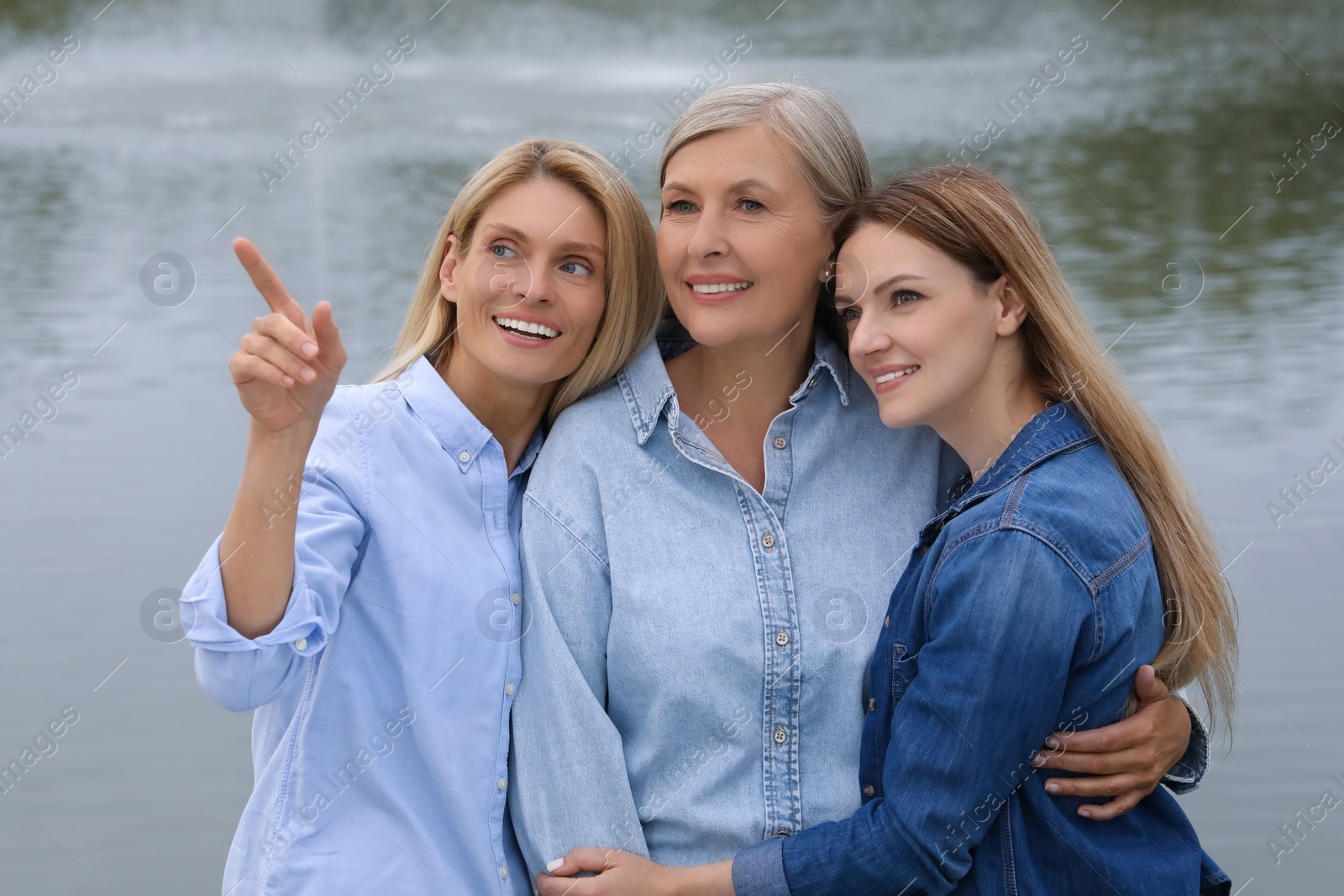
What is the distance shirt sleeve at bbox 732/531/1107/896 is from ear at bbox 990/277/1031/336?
42cm

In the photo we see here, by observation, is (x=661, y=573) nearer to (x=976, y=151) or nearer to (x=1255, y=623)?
(x=1255, y=623)

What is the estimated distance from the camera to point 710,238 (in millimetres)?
2467

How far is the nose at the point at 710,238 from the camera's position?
8.10ft

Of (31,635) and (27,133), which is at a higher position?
(27,133)

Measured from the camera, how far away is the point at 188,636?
2.05 metres

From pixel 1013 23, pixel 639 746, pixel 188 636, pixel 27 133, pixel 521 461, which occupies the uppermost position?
pixel 27 133

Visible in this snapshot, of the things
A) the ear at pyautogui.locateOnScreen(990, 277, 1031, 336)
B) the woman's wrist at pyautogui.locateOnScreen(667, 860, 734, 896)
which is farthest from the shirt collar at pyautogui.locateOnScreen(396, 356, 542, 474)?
the ear at pyautogui.locateOnScreen(990, 277, 1031, 336)

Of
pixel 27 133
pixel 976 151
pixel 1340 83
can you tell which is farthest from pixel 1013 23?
pixel 27 133

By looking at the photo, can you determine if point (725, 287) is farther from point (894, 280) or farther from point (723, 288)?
point (894, 280)

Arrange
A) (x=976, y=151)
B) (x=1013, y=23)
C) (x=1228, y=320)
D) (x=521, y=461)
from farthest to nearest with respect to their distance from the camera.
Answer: (x=1013, y=23), (x=976, y=151), (x=1228, y=320), (x=521, y=461)

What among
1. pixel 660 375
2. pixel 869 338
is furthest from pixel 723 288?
pixel 869 338

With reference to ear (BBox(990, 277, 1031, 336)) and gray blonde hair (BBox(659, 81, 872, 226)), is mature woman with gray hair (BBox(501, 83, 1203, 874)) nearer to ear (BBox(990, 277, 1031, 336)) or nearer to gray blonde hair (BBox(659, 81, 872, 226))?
gray blonde hair (BBox(659, 81, 872, 226))

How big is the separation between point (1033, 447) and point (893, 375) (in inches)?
10.8

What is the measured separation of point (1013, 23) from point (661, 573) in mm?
21826
